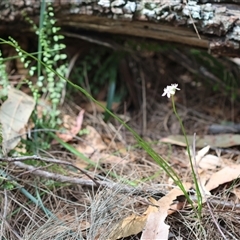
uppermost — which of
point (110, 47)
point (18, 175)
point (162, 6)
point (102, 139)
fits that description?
point (162, 6)

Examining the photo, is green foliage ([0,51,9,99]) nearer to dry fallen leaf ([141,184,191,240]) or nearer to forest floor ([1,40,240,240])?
forest floor ([1,40,240,240])

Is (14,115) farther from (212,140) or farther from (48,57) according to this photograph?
(212,140)

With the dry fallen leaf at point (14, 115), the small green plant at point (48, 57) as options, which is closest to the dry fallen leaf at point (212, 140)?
the small green plant at point (48, 57)

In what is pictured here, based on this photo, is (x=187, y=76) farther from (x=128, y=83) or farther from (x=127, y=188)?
(x=127, y=188)

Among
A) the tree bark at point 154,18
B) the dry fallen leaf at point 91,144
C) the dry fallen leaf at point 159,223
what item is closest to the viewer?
the dry fallen leaf at point 159,223

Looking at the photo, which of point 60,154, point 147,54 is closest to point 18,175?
point 60,154

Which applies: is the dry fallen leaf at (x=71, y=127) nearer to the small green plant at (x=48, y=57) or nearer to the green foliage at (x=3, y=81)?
the small green plant at (x=48, y=57)
